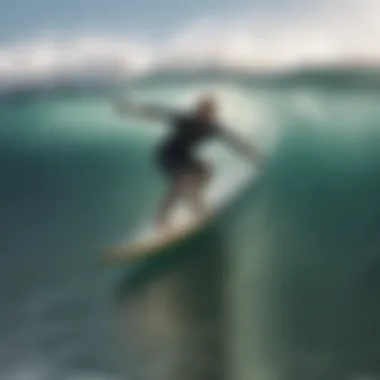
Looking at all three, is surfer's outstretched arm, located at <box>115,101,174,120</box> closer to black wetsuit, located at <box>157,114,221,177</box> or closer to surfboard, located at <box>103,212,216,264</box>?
black wetsuit, located at <box>157,114,221,177</box>

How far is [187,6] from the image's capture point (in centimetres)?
101

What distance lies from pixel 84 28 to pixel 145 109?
0.15 meters

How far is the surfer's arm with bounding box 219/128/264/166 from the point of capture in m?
0.99

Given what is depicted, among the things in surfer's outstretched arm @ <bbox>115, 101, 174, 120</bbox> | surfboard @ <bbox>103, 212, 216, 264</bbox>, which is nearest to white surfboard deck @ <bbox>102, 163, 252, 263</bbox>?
surfboard @ <bbox>103, 212, 216, 264</bbox>

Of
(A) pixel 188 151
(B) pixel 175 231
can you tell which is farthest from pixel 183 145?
(B) pixel 175 231

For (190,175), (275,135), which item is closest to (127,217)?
(190,175)

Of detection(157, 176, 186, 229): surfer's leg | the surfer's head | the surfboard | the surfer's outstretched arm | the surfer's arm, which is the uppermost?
the surfer's outstretched arm

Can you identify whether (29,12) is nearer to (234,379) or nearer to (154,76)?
(154,76)

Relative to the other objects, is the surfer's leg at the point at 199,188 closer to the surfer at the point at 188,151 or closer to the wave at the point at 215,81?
the surfer at the point at 188,151

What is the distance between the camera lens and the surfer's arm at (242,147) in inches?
38.9

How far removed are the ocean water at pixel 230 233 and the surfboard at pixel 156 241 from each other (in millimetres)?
19

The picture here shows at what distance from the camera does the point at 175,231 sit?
99cm

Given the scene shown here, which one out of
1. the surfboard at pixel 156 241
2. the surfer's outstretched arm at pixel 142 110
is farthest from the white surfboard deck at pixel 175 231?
the surfer's outstretched arm at pixel 142 110

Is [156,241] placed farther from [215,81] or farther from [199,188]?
[215,81]
